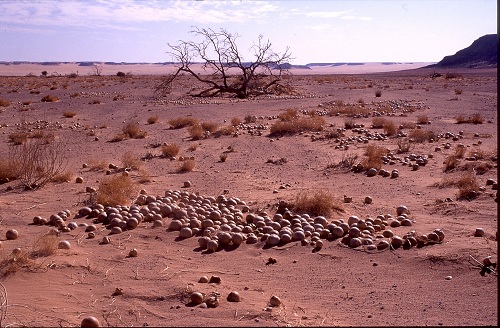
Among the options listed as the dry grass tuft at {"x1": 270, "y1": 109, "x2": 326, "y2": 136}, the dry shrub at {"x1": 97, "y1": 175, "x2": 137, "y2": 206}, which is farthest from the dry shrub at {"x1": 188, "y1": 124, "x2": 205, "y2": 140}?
the dry shrub at {"x1": 97, "y1": 175, "x2": 137, "y2": 206}

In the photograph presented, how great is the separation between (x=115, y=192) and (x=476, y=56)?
333ft

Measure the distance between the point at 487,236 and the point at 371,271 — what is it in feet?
5.46

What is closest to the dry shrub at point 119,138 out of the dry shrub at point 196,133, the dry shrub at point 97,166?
the dry shrub at point 196,133

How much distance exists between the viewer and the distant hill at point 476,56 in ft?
298

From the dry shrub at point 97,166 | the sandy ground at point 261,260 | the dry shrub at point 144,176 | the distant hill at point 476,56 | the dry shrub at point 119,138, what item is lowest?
the sandy ground at point 261,260

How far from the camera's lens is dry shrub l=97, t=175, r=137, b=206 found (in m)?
7.57

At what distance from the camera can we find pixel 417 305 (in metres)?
4.26

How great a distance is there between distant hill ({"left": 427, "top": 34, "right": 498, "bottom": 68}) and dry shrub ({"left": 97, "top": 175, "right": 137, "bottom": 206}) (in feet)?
285

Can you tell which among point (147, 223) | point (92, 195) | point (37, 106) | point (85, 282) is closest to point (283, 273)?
point (85, 282)

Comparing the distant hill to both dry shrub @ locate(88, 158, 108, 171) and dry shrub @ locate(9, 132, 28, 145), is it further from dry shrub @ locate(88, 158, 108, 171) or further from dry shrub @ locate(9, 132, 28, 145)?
Answer: dry shrub @ locate(88, 158, 108, 171)

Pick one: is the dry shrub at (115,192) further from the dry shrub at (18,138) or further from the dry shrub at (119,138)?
the dry shrub at (18,138)

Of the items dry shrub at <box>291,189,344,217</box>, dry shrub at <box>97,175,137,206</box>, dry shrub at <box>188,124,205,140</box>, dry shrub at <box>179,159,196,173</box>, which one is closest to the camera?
dry shrub at <box>291,189,344,217</box>

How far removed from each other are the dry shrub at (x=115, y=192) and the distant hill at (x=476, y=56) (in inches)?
3425

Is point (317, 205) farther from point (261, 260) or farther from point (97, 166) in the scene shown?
point (97, 166)
